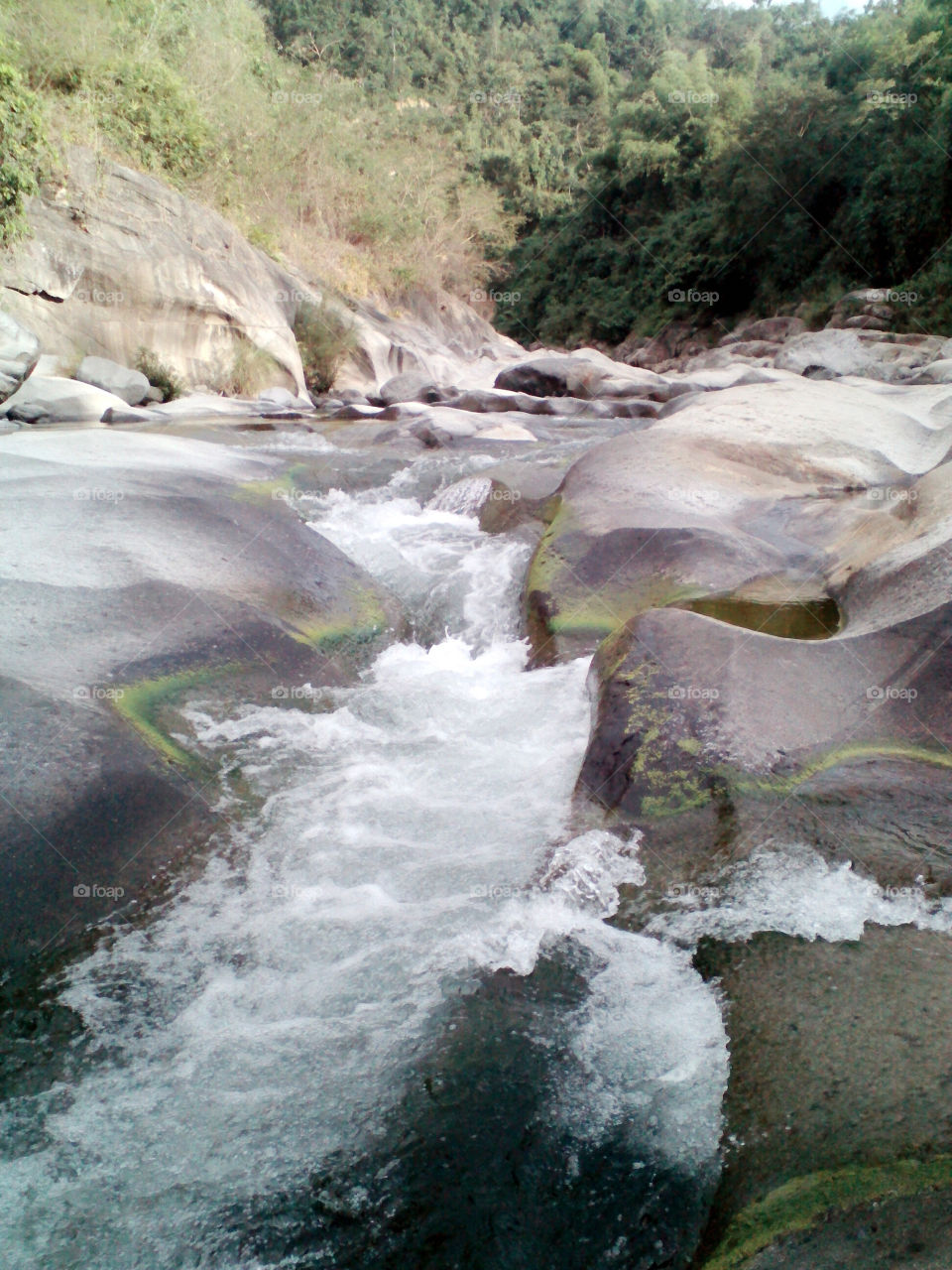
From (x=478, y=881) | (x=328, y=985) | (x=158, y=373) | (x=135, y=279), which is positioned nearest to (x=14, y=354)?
(x=158, y=373)

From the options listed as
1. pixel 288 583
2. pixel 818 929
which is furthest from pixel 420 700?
pixel 818 929

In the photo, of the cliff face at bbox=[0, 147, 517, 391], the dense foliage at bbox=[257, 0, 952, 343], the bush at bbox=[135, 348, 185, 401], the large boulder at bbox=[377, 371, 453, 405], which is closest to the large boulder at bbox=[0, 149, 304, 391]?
the cliff face at bbox=[0, 147, 517, 391]

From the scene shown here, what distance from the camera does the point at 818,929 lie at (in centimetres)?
256

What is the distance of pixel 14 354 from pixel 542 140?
3451cm

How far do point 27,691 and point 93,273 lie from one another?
9.86 m

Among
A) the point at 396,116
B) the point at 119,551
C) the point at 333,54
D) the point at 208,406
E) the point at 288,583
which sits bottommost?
the point at 208,406

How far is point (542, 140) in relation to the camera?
38.4 meters

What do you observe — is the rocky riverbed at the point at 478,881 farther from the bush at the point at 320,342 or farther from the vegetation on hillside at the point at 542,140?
the bush at the point at 320,342

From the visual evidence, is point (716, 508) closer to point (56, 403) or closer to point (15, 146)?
point (56, 403)

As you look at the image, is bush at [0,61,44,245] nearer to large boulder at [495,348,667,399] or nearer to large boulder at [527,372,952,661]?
large boulder at [527,372,952,661]

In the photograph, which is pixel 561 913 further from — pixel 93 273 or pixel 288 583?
pixel 93 273

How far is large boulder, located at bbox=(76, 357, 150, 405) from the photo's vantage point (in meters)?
10.9

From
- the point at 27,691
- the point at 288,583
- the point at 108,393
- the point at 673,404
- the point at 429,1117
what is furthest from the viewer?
the point at 673,404

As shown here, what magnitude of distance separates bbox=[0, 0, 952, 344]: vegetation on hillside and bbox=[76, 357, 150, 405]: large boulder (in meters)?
1.76
